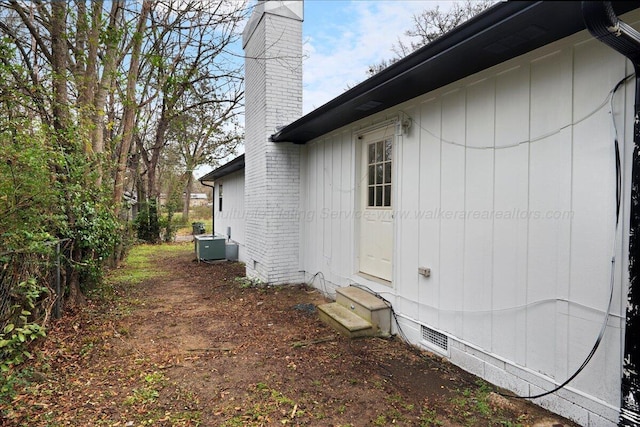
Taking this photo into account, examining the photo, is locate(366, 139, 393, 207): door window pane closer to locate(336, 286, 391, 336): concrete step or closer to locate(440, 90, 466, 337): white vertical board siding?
locate(440, 90, 466, 337): white vertical board siding

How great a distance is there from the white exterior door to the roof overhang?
548 millimetres

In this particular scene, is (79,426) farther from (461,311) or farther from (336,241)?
(336,241)

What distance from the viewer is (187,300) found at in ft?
19.1

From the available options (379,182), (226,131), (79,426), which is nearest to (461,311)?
(379,182)

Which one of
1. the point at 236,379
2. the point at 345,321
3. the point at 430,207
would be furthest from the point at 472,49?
the point at 236,379

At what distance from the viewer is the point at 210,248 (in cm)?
983

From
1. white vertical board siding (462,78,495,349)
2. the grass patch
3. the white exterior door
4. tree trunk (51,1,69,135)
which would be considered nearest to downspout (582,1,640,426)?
white vertical board siding (462,78,495,349)

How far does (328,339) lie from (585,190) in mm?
2864

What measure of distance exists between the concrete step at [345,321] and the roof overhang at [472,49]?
2.60 m

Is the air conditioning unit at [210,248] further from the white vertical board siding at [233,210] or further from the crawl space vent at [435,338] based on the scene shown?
the crawl space vent at [435,338]

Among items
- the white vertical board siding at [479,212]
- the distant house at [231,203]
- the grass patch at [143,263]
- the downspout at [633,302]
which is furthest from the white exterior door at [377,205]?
the grass patch at [143,263]

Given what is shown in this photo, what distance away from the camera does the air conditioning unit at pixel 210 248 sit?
32.0ft

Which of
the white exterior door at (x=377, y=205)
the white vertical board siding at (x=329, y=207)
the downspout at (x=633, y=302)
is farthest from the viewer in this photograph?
the white vertical board siding at (x=329, y=207)

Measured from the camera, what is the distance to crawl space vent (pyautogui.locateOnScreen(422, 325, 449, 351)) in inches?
135
